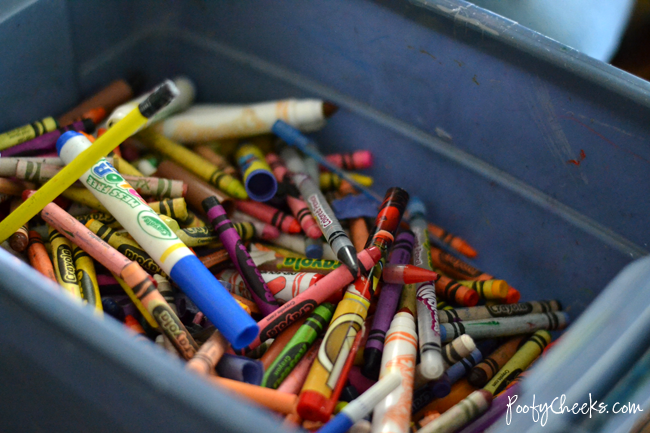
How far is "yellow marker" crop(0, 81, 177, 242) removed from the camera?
0.62 meters

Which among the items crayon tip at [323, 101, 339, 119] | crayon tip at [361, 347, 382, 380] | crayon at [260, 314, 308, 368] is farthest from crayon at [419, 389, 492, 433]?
crayon tip at [323, 101, 339, 119]

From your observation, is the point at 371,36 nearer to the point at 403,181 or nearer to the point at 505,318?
the point at 403,181

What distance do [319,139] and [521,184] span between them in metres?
0.40

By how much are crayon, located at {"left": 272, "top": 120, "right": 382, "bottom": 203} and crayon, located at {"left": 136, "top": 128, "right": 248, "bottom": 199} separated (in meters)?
0.14

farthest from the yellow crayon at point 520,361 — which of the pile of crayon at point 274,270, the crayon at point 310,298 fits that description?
the crayon at point 310,298

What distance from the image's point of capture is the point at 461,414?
0.68m

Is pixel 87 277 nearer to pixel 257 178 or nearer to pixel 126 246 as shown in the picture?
pixel 126 246

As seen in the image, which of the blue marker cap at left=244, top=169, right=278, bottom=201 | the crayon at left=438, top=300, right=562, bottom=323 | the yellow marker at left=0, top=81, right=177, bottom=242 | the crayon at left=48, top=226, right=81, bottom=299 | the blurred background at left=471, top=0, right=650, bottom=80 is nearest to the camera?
the yellow marker at left=0, top=81, right=177, bottom=242

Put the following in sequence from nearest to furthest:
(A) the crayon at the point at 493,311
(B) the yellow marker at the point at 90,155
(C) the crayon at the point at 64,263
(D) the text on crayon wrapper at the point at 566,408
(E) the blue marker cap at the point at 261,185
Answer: (D) the text on crayon wrapper at the point at 566,408 → (B) the yellow marker at the point at 90,155 → (C) the crayon at the point at 64,263 → (A) the crayon at the point at 493,311 → (E) the blue marker cap at the point at 261,185

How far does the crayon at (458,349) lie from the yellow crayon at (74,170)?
1.58 ft

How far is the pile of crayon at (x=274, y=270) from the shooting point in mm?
680

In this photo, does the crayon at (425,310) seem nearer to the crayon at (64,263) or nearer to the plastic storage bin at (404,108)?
the plastic storage bin at (404,108)

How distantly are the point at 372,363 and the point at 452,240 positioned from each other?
340 mm

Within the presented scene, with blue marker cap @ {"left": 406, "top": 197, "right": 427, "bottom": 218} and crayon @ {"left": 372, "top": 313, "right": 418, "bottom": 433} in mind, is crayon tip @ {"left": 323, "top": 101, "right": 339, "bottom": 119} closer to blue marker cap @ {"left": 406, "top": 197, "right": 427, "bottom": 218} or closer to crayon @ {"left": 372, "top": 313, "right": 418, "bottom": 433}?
blue marker cap @ {"left": 406, "top": 197, "right": 427, "bottom": 218}
